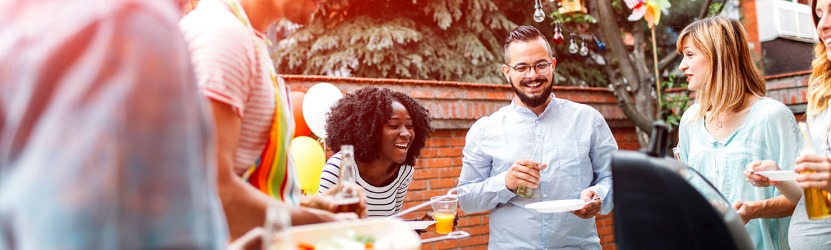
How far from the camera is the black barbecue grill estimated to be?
4.33 feet

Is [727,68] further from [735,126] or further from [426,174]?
[426,174]

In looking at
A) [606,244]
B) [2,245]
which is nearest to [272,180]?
[2,245]

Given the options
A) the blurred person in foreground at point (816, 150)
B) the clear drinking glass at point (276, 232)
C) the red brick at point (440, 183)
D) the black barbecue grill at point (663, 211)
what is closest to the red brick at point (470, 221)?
the red brick at point (440, 183)

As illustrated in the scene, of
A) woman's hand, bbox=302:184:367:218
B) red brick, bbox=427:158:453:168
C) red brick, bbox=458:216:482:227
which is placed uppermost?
woman's hand, bbox=302:184:367:218

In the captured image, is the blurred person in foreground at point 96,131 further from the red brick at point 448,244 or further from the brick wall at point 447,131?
the red brick at point 448,244

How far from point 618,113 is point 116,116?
7.10 m

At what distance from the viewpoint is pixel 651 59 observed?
9.80 metres

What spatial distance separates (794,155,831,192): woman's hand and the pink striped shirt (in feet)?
4.78

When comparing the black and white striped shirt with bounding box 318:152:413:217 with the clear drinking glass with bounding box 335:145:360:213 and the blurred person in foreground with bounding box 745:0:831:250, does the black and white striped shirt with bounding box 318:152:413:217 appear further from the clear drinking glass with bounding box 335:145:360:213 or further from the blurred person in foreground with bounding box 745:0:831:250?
the blurred person in foreground with bounding box 745:0:831:250

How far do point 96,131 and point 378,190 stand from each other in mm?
2521

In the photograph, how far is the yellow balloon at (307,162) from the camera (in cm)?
374

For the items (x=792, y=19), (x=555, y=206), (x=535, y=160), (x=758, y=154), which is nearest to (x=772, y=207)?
(x=758, y=154)

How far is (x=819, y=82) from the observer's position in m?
2.56

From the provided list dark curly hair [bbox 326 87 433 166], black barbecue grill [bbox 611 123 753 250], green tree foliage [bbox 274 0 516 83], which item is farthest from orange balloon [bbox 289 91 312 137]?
green tree foliage [bbox 274 0 516 83]
